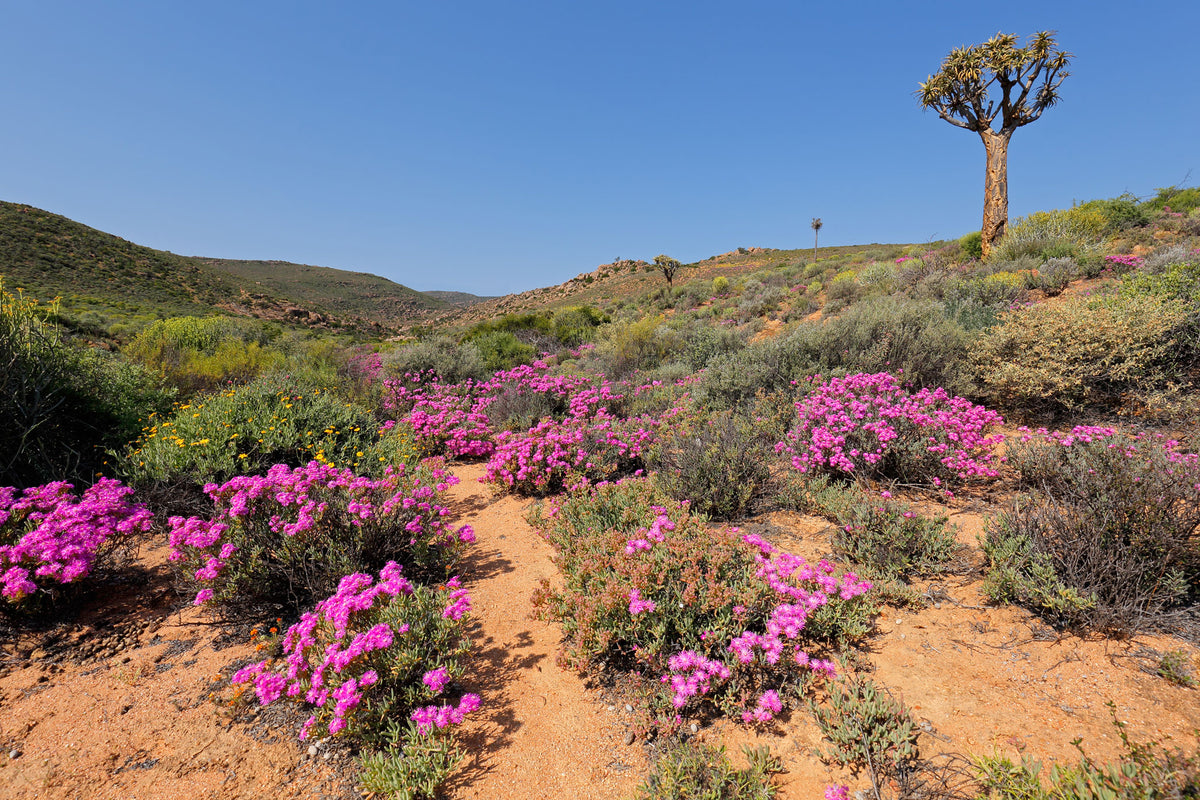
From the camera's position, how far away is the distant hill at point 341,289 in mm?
62438

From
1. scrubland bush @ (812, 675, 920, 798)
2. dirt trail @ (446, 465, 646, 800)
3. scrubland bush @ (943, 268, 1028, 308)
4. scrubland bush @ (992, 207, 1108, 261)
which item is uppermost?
scrubland bush @ (992, 207, 1108, 261)

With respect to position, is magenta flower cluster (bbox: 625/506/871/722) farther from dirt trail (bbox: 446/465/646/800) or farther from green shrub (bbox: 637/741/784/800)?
dirt trail (bbox: 446/465/646/800)

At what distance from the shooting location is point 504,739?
2.40 m

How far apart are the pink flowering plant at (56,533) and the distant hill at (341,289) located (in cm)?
5999

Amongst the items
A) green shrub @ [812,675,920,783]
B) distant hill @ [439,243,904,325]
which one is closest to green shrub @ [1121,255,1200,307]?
green shrub @ [812,675,920,783]

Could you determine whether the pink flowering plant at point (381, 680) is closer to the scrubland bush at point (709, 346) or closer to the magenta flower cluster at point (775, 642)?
the magenta flower cluster at point (775, 642)

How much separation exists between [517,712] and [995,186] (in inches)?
708

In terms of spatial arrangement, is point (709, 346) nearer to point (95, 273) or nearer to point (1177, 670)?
point (1177, 670)

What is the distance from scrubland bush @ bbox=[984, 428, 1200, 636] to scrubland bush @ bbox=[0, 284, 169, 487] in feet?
26.0

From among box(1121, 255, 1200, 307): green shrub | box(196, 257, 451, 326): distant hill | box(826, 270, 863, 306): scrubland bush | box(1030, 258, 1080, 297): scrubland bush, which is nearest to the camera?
box(1121, 255, 1200, 307): green shrub

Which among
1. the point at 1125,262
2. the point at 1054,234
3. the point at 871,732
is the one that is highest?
the point at 1054,234

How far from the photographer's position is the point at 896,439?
4.72 metres

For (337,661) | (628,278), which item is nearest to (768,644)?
(337,661)

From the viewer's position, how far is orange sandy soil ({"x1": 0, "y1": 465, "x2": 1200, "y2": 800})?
2105mm
